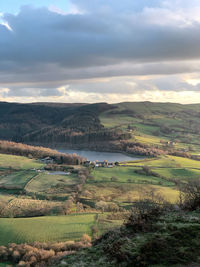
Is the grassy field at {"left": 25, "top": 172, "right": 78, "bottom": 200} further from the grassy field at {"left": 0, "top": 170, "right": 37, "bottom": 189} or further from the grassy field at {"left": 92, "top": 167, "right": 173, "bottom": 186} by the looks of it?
the grassy field at {"left": 92, "top": 167, "right": 173, "bottom": 186}

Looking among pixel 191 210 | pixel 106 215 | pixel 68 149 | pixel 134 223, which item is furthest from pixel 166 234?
pixel 68 149

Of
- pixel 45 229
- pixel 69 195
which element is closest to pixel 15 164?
pixel 69 195

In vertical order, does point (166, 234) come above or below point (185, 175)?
above

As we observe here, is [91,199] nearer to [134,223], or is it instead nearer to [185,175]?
[185,175]

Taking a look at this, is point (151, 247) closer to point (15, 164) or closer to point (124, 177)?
point (124, 177)

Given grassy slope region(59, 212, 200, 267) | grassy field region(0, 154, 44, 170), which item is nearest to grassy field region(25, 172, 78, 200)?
grassy field region(0, 154, 44, 170)

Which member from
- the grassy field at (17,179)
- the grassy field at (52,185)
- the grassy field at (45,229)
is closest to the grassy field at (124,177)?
the grassy field at (52,185)

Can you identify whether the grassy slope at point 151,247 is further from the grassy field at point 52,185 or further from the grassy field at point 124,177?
the grassy field at point 124,177

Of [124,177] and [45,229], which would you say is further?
[124,177]
